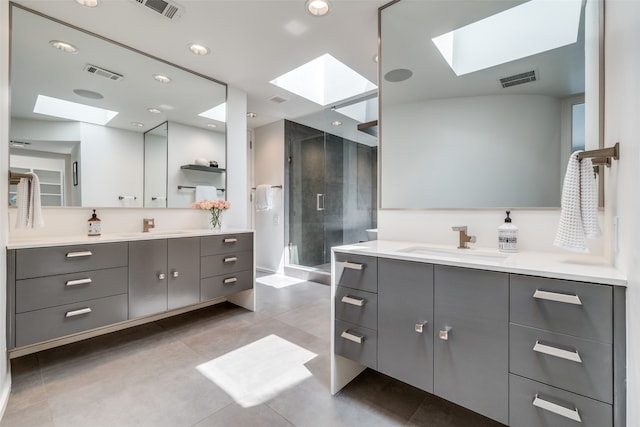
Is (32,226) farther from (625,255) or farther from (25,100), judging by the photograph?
(625,255)

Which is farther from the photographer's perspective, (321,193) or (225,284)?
(321,193)

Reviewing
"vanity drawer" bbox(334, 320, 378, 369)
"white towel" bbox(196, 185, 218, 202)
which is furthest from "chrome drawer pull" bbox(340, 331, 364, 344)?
"white towel" bbox(196, 185, 218, 202)

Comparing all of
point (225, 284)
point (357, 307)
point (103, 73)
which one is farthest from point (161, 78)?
point (357, 307)

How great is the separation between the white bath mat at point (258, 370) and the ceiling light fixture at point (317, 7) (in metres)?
2.48

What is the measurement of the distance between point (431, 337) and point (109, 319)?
209 centimetres

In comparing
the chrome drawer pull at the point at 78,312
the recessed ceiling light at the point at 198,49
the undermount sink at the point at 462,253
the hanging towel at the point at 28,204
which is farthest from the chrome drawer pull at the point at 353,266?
the recessed ceiling light at the point at 198,49

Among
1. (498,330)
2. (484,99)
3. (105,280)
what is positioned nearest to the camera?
Result: (498,330)

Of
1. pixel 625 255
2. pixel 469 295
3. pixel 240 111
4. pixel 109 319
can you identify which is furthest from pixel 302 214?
pixel 625 255

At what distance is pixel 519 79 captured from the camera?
1.58 m

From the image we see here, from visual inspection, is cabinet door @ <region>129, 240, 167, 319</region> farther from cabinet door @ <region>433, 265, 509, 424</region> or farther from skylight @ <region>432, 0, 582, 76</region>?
skylight @ <region>432, 0, 582, 76</region>

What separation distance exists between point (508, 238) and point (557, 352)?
63 cm

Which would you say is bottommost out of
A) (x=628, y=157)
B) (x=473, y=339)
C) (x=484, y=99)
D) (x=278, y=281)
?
(x=278, y=281)

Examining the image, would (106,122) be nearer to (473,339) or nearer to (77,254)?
(77,254)

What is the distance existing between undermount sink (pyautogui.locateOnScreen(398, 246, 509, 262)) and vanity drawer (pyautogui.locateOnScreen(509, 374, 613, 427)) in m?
0.55
